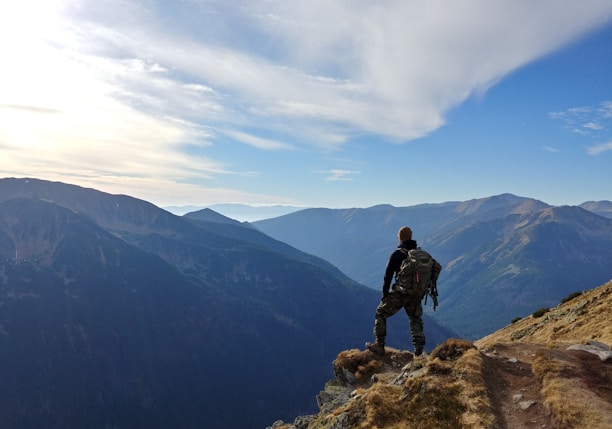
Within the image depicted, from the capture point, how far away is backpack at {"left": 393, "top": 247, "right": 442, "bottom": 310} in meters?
17.0

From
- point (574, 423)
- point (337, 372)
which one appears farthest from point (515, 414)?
point (337, 372)

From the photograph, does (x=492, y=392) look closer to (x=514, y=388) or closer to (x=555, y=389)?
(x=514, y=388)

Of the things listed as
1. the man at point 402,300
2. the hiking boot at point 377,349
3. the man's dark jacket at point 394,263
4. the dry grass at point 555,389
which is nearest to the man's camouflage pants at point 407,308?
the man at point 402,300

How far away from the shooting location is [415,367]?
16156 millimetres

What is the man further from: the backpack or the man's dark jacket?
the backpack

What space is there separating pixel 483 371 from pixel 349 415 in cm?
511

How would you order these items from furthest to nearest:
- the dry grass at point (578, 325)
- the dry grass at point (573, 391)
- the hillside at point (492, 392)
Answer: the dry grass at point (578, 325) → the hillside at point (492, 392) → the dry grass at point (573, 391)

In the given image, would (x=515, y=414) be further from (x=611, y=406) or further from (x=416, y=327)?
(x=416, y=327)

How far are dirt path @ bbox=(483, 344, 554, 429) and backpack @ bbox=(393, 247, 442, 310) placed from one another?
339 cm

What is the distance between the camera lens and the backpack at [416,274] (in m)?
17.0

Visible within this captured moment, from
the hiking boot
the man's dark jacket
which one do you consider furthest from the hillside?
the man's dark jacket

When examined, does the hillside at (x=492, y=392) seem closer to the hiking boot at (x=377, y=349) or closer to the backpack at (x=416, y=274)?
the hiking boot at (x=377, y=349)

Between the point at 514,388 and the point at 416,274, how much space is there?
17.5 ft

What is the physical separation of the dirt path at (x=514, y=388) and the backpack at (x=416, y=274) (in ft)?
11.1
